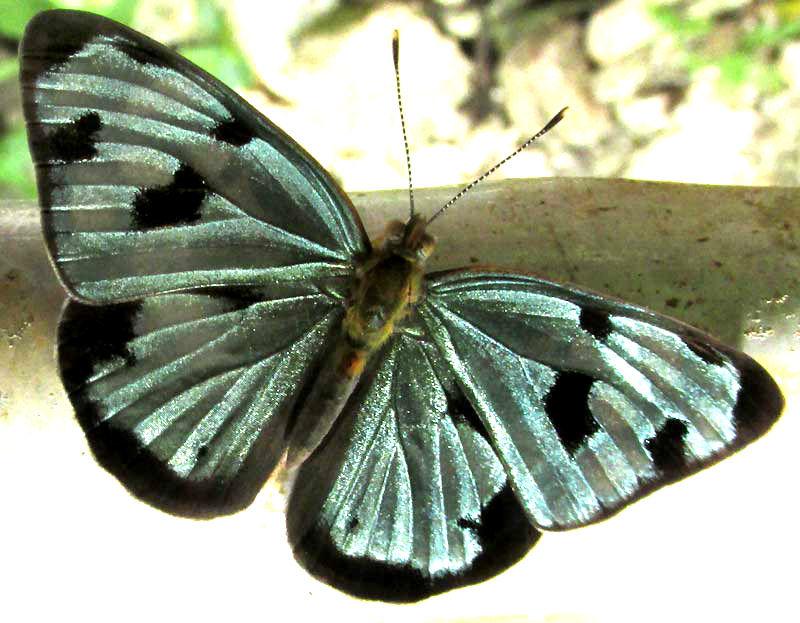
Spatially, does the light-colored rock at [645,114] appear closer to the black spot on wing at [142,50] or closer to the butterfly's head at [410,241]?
the butterfly's head at [410,241]

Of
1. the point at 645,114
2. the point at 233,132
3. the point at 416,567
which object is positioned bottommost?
the point at 416,567

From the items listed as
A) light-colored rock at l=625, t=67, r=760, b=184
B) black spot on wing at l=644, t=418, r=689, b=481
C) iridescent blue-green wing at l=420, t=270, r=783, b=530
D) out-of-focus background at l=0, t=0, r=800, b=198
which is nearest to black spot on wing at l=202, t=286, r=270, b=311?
iridescent blue-green wing at l=420, t=270, r=783, b=530

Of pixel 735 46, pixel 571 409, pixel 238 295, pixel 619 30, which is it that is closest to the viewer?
pixel 571 409

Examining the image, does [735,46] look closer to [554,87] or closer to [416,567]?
[554,87]

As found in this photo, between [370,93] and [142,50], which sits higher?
[370,93]

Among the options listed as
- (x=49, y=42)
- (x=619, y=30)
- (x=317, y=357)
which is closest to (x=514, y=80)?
(x=619, y=30)

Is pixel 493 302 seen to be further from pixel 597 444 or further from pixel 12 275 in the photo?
pixel 12 275

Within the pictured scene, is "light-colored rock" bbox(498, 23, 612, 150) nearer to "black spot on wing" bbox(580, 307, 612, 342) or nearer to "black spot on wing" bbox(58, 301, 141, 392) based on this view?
"black spot on wing" bbox(580, 307, 612, 342)

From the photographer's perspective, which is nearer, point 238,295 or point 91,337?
point 91,337

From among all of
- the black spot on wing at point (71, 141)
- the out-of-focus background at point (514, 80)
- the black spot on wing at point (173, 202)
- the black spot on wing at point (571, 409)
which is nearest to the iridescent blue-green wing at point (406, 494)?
the black spot on wing at point (571, 409)
